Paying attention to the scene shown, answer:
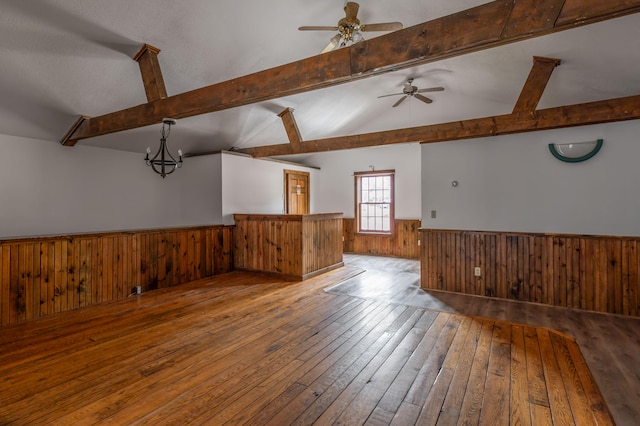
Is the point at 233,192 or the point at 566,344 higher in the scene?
the point at 233,192

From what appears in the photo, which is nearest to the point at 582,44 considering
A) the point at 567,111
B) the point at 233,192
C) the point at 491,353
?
the point at 567,111

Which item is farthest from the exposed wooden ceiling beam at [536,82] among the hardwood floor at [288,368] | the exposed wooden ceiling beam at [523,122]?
the hardwood floor at [288,368]

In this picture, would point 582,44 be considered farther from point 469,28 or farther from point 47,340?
point 47,340

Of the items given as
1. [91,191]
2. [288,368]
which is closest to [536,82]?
[288,368]

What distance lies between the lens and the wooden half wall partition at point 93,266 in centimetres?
362

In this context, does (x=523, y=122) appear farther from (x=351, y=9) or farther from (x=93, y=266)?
(x=93, y=266)

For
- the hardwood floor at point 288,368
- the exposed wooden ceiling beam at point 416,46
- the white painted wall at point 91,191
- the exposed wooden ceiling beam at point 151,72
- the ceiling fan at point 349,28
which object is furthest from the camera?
the white painted wall at point 91,191

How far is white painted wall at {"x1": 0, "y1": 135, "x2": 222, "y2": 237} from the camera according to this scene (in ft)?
15.2

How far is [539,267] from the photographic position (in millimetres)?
4312

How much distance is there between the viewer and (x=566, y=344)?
2.99 metres

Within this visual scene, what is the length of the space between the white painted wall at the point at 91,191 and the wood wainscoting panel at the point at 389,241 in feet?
12.8

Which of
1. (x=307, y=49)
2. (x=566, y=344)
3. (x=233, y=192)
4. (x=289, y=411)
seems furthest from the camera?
(x=233, y=192)

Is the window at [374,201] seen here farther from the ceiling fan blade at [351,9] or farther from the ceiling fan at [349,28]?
the ceiling fan blade at [351,9]

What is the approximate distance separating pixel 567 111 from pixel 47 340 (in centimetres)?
618
